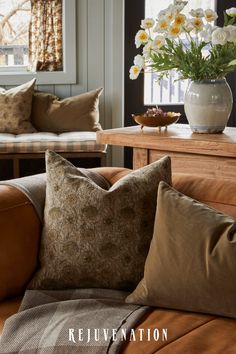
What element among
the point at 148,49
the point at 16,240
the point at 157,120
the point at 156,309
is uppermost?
the point at 148,49

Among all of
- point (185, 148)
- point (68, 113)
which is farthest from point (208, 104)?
point (68, 113)

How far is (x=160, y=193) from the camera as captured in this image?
1.81m

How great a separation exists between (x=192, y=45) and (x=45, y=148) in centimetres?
195

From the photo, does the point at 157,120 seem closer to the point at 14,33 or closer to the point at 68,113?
the point at 68,113

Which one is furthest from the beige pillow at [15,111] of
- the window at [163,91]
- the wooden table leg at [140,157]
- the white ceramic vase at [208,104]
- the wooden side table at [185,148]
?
the white ceramic vase at [208,104]

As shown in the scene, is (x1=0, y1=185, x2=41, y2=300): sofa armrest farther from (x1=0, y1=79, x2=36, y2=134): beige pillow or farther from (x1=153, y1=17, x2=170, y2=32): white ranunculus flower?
(x1=0, y1=79, x2=36, y2=134): beige pillow

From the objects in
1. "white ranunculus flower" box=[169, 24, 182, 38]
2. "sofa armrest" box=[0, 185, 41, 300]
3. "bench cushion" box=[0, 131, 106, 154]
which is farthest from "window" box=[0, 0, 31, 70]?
"sofa armrest" box=[0, 185, 41, 300]

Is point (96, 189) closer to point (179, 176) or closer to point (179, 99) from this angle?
point (179, 176)

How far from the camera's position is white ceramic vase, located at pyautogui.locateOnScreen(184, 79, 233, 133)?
8.67 feet

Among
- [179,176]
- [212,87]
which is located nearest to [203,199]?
[179,176]

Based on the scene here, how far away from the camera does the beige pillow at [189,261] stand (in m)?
1.60

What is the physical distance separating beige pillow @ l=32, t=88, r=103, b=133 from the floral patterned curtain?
0.34m

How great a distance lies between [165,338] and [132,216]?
0.44 metres

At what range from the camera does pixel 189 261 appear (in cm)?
166
